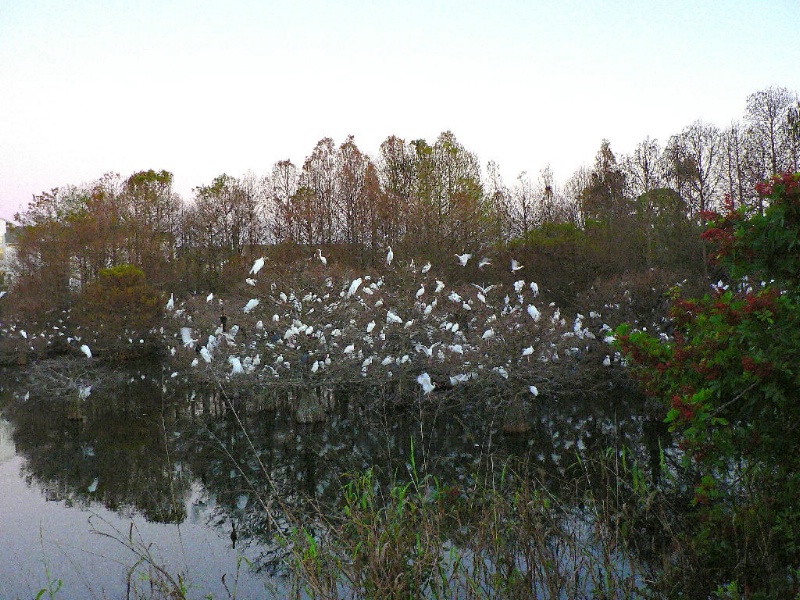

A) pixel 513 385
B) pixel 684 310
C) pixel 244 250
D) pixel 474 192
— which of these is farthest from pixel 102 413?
pixel 474 192

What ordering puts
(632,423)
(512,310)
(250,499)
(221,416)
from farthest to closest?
(221,416) < (512,310) < (632,423) < (250,499)

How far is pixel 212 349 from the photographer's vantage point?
13047mm

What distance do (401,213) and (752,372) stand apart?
25.0m

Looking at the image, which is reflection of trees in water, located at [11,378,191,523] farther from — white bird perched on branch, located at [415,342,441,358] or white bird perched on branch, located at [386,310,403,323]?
white bird perched on branch, located at [415,342,441,358]

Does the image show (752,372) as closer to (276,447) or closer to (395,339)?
(276,447)

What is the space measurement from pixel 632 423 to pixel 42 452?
10.2m

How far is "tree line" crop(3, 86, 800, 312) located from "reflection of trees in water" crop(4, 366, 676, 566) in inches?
377

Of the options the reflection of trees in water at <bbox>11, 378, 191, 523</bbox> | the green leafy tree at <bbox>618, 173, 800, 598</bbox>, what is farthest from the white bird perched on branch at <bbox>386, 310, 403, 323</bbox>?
the green leafy tree at <bbox>618, 173, 800, 598</bbox>

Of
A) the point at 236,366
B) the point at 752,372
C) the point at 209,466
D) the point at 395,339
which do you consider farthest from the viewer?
the point at 395,339

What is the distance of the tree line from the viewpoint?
21969mm

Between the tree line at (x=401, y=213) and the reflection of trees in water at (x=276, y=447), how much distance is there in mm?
9567

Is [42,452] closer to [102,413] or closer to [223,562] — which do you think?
[102,413]

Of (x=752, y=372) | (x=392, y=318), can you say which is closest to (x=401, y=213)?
(x=392, y=318)

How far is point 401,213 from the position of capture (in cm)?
2781
